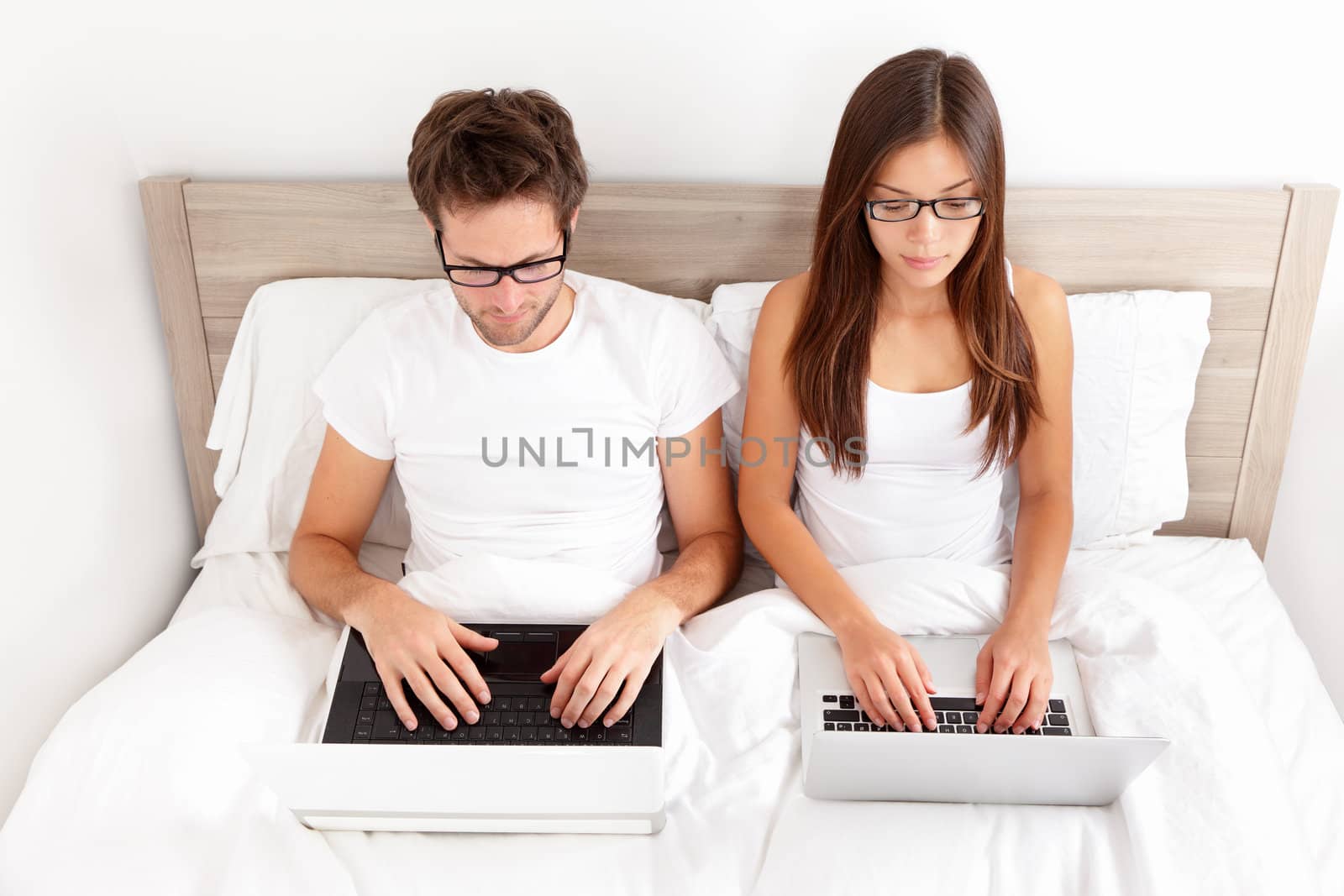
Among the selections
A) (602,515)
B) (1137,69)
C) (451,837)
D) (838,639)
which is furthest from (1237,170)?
(451,837)

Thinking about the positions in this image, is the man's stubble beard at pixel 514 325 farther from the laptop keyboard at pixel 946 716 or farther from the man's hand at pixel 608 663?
the laptop keyboard at pixel 946 716

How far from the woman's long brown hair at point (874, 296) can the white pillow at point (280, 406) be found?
0.28 m

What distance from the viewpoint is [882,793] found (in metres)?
1.07

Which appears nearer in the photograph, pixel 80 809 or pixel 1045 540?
pixel 80 809

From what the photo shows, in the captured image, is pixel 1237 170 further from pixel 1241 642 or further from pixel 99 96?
pixel 99 96

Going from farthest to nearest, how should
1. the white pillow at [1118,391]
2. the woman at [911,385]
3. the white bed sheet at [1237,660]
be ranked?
the white pillow at [1118,391] → the woman at [911,385] → the white bed sheet at [1237,660]

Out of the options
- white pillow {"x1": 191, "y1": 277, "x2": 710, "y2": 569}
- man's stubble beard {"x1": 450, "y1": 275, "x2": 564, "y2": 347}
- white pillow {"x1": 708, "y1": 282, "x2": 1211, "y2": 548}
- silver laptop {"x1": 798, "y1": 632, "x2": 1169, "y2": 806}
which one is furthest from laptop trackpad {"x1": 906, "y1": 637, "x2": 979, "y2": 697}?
man's stubble beard {"x1": 450, "y1": 275, "x2": 564, "y2": 347}

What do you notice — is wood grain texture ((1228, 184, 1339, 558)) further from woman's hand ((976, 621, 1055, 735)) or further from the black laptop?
the black laptop

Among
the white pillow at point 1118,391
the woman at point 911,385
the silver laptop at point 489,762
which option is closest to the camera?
the silver laptop at point 489,762

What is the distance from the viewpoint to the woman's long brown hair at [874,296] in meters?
1.20

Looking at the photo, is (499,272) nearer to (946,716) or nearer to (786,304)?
(786,304)

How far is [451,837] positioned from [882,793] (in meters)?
0.47

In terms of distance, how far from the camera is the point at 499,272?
1.19m

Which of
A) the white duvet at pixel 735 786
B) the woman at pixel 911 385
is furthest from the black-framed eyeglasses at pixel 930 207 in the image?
the white duvet at pixel 735 786
